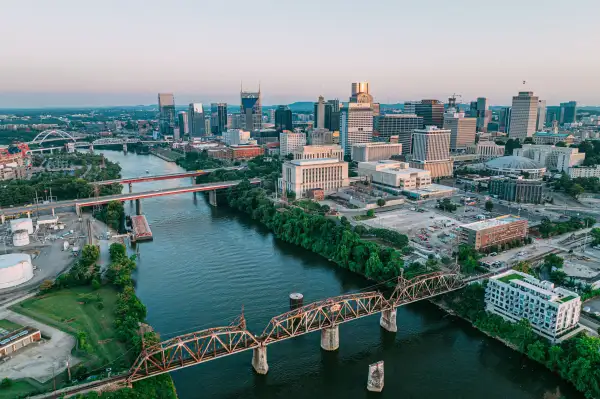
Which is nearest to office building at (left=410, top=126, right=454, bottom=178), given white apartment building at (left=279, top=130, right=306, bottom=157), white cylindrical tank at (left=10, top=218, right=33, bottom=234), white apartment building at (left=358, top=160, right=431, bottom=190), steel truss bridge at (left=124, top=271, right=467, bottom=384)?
white apartment building at (left=358, top=160, right=431, bottom=190)

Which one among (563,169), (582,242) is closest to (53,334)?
(582,242)

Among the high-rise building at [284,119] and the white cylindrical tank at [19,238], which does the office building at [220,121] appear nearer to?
the high-rise building at [284,119]

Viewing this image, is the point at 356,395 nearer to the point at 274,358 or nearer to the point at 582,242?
the point at 274,358

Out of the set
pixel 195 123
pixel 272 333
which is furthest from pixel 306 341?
pixel 195 123

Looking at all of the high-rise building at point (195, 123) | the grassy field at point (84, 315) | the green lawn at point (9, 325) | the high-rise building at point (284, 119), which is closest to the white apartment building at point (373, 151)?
the high-rise building at point (284, 119)

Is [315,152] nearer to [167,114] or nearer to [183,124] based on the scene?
[183,124]
